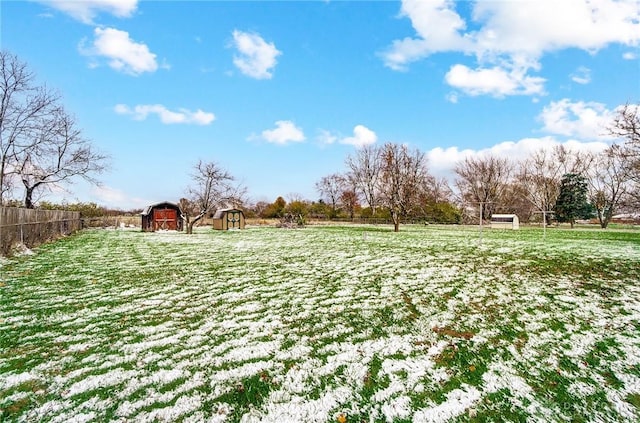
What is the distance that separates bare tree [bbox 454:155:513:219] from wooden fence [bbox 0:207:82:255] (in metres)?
46.5

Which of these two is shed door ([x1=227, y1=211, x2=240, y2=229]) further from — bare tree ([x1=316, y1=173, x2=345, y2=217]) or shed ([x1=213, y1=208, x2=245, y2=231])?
bare tree ([x1=316, y1=173, x2=345, y2=217])

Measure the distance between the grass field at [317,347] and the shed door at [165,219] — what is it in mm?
23393

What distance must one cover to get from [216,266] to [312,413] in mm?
8302

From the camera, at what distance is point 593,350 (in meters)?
5.12

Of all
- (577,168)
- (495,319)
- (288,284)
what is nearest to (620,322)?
(495,319)

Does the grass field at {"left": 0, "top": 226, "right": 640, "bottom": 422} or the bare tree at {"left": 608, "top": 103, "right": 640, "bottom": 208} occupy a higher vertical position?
the bare tree at {"left": 608, "top": 103, "right": 640, "bottom": 208}

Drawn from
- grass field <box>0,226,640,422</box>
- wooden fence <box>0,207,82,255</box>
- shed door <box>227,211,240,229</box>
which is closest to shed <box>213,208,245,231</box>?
shed door <box>227,211,240,229</box>

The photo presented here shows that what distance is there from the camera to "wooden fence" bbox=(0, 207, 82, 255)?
1238cm

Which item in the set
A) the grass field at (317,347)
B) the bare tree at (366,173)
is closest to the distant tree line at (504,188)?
the bare tree at (366,173)

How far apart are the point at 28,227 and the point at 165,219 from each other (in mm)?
18034

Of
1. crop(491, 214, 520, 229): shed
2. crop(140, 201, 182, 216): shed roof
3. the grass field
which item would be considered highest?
crop(140, 201, 182, 216): shed roof

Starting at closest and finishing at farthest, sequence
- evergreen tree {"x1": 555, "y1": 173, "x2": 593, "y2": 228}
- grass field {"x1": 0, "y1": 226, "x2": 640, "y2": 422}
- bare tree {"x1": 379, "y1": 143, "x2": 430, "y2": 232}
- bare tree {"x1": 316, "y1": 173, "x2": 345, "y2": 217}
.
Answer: grass field {"x1": 0, "y1": 226, "x2": 640, "y2": 422} < bare tree {"x1": 379, "y1": 143, "x2": 430, "y2": 232} < evergreen tree {"x1": 555, "y1": 173, "x2": 593, "y2": 228} < bare tree {"x1": 316, "y1": 173, "x2": 345, "y2": 217}

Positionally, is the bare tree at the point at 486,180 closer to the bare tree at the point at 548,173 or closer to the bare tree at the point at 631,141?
the bare tree at the point at 548,173

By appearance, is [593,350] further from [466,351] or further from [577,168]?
[577,168]
